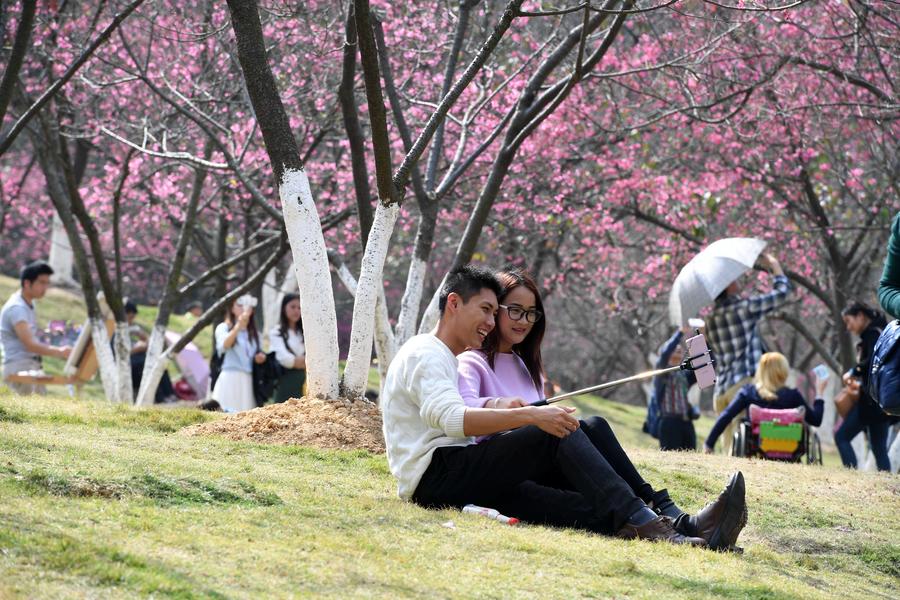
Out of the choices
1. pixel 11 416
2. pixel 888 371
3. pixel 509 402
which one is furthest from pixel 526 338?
pixel 11 416

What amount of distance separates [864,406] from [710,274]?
183 centimetres

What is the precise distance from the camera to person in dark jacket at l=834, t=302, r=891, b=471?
1026cm

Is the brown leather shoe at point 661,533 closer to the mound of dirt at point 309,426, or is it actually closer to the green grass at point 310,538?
the green grass at point 310,538

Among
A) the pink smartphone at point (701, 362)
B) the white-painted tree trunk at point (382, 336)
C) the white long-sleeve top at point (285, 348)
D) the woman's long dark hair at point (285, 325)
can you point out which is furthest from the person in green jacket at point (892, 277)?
the woman's long dark hair at point (285, 325)

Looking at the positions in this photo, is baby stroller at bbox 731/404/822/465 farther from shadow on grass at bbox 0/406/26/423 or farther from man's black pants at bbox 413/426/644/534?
shadow on grass at bbox 0/406/26/423

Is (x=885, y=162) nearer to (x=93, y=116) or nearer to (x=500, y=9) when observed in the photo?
(x=500, y=9)

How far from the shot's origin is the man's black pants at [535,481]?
5.34 m

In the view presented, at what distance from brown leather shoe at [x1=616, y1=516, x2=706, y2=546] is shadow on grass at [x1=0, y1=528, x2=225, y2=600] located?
2.22 metres

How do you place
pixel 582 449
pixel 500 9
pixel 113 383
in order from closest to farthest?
pixel 582 449 < pixel 113 383 < pixel 500 9

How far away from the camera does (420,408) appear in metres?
Answer: 5.52

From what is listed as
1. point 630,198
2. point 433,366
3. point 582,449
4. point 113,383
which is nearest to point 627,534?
point 582,449

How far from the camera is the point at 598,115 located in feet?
52.3

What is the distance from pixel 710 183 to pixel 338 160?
475cm

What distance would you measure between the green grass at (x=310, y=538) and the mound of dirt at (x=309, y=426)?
28 centimetres
